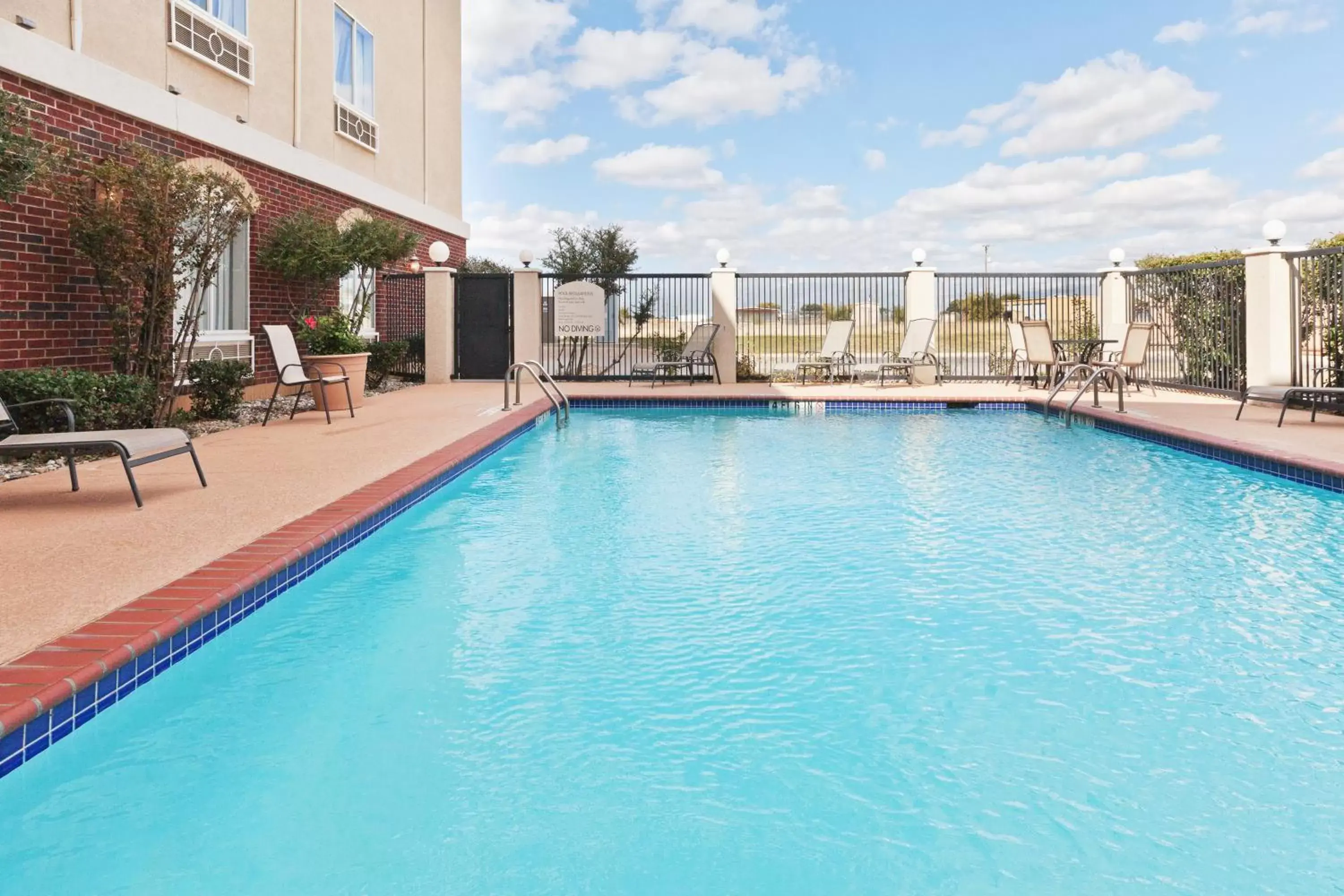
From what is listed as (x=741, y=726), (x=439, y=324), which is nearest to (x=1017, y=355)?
(x=439, y=324)

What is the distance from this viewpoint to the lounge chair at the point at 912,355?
16.1m

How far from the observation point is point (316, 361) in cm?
1145

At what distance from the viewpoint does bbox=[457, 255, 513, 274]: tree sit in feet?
68.0

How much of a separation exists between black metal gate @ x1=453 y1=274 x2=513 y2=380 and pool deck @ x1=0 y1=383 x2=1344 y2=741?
553cm

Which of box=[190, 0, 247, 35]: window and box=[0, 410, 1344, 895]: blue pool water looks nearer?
box=[0, 410, 1344, 895]: blue pool water

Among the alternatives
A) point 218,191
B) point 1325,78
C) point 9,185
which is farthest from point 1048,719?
point 1325,78

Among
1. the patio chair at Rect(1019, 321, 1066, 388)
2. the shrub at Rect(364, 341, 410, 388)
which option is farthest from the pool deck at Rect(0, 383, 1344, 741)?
the shrub at Rect(364, 341, 410, 388)

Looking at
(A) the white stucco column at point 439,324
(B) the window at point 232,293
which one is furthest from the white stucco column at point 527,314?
(B) the window at point 232,293

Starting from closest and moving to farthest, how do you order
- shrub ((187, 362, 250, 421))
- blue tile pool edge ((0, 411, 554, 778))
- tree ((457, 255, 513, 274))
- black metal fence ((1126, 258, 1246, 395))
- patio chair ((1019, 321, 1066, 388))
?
blue tile pool edge ((0, 411, 554, 778)), shrub ((187, 362, 250, 421)), black metal fence ((1126, 258, 1246, 395)), patio chair ((1019, 321, 1066, 388)), tree ((457, 255, 513, 274))

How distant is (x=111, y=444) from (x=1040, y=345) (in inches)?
479

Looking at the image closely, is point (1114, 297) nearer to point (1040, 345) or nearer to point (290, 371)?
point (1040, 345)

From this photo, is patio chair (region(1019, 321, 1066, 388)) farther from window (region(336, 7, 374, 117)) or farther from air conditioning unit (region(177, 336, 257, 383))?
window (region(336, 7, 374, 117))

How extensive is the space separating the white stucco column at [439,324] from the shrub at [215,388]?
622 cm

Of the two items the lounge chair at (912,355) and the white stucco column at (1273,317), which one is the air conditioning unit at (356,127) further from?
the white stucco column at (1273,317)
